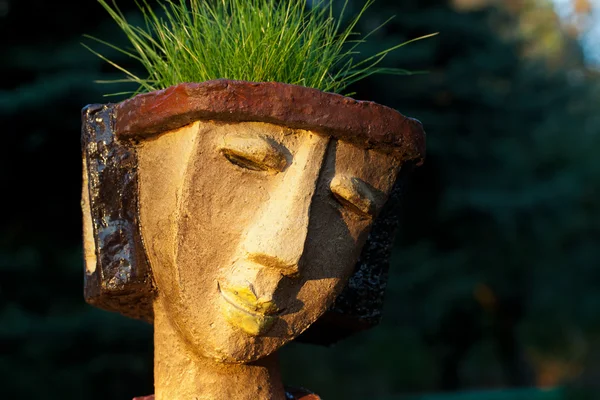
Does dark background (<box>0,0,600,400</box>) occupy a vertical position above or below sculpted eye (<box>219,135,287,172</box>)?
below

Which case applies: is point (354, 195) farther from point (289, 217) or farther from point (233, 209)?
point (233, 209)

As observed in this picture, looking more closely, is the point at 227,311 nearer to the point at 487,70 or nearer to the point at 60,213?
the point at 60,213

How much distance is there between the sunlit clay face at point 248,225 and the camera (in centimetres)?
188

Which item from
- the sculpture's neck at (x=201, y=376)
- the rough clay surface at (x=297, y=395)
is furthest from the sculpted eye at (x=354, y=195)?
the rough clay surface at (x=297, y=395)

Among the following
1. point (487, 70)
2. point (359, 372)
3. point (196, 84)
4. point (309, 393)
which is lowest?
point (359, 372)

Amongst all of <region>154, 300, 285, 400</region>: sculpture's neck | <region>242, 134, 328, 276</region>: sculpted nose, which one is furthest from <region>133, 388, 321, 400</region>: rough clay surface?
<region>242, 134, 328, 276</region>: sculpted nose

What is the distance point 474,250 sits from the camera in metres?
9.41

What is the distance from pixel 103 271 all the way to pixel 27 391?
5155mm

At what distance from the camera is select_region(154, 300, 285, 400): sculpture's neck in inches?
79.9

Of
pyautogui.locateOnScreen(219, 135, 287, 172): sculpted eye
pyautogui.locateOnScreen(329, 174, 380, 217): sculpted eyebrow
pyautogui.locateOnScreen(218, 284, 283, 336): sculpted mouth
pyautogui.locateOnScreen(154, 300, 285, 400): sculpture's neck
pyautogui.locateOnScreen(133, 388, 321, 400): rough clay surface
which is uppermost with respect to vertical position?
pyautogui.locateOnScreen(219, 135, 287, 172): sculpted eye

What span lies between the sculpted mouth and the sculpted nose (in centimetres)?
9

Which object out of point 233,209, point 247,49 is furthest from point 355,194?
point 247,49

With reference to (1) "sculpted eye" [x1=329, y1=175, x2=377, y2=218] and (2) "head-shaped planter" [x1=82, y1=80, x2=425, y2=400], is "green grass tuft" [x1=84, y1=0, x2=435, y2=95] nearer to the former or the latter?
(2) "head-shaped planter" [x1=82, y1=80, x2=425, y2=400]

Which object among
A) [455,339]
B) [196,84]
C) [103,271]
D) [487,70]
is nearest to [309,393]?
[103,271]
